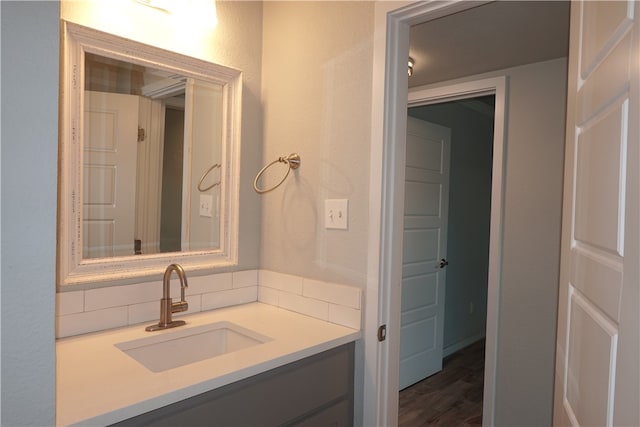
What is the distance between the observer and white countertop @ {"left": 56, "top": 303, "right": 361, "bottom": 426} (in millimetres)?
891

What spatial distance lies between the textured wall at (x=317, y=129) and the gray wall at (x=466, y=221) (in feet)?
6.56

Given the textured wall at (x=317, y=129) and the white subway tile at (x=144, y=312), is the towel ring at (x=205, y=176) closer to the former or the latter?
the textured wall at (x=317, y=129)

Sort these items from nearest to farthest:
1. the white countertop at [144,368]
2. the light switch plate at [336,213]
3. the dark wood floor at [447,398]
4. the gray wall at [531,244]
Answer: the white countertop at [144,368], the light switch plate at [336,213], the gray wall at [531,244], the dark wood floor at [447,398]

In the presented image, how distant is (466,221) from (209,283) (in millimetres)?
2991

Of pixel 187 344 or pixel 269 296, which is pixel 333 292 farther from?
pixel 187 344

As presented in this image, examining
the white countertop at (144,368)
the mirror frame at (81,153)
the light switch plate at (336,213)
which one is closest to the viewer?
the white countertop at (144,368)

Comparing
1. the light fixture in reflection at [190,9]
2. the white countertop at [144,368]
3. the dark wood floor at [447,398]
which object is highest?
the light fixture in reflection at [190,9]

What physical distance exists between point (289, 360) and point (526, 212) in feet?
6.09

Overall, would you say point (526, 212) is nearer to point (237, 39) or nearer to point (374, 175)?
point (374, 175)

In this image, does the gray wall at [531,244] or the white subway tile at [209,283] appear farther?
the gray wall at [531,244]

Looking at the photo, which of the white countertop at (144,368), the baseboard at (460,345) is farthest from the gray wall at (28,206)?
the baseboard at (460,345)

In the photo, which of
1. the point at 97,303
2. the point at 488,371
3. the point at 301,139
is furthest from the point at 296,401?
the point at 488,371

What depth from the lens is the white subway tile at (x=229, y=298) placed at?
1.67 meters

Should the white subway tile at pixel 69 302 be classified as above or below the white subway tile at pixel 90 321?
above
